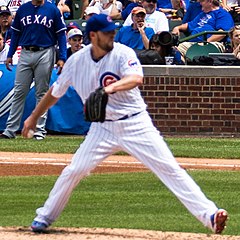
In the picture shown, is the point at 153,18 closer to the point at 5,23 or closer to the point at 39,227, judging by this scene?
the point at 5,23

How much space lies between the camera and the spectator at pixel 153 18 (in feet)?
55.4

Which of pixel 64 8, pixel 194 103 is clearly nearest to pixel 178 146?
pixel 194 103

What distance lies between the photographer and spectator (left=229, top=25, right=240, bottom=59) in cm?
1577

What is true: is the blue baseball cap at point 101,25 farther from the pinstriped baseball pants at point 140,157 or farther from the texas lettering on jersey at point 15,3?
the texas lettering on jersey at point 15,3

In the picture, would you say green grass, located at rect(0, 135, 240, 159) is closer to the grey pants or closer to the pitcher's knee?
the grey pants

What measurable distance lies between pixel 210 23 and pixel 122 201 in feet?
28.2

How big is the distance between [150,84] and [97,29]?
28.5 ft

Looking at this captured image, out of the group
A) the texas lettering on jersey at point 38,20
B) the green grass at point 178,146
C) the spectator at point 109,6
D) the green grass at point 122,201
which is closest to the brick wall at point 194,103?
the green grass at point 178,146

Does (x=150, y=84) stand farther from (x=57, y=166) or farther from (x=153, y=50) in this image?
(x=57, y=166)

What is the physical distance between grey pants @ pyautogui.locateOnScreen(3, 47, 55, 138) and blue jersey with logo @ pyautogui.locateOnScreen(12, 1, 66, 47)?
168mm

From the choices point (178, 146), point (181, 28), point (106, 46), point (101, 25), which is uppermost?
point (101, 25)

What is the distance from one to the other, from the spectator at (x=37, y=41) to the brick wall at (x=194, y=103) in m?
2.24

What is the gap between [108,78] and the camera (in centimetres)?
720

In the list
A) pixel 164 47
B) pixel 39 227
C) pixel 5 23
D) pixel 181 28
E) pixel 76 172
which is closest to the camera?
pixel 76 172
